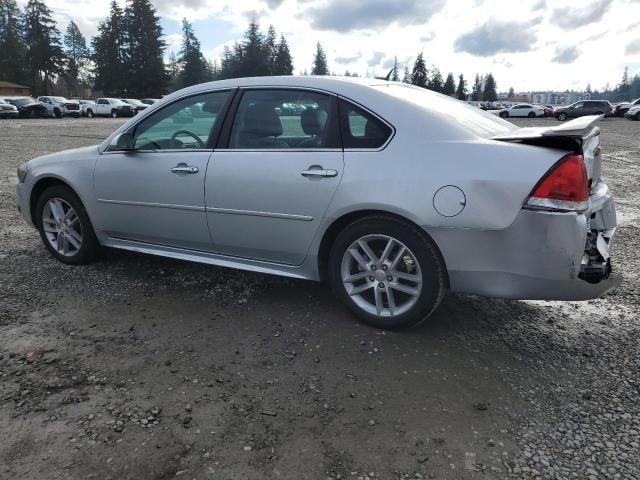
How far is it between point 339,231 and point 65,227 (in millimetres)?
2743

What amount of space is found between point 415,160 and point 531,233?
771mm

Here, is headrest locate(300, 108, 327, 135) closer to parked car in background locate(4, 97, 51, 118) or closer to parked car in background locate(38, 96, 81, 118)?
parked car in background locate(4, 97, 51, 118)

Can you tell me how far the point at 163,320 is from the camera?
363 centimetres

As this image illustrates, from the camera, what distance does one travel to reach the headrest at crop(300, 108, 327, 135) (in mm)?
3494

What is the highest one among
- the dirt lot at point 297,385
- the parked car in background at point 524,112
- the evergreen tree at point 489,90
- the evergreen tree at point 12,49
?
the evergreen tree at point 12,49

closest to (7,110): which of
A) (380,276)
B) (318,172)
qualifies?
(318,172)

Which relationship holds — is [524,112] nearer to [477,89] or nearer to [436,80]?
[436,80]

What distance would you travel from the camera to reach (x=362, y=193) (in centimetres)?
321

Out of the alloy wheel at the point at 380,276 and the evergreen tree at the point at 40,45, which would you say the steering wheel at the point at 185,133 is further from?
the evergreen tree at the point at 40,45

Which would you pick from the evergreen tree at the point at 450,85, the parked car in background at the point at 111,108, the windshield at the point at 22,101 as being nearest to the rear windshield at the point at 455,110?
the windshield at the point at 22,101

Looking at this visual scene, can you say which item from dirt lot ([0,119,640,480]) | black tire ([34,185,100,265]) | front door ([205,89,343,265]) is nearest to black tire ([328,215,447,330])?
dirt lot ([0,119,640,480])

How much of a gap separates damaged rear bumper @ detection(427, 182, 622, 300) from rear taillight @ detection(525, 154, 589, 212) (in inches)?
1.8

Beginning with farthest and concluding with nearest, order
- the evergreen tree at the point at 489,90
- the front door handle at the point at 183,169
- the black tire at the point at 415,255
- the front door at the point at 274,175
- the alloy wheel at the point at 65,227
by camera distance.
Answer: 1. the evergreen tree at the point at 489,90
2. the alloy wheel at the point at 65,227
3. the front door handle at the point at 183,169
4. the front door at the point at 274,175
5. the black tire at the point at 415,255

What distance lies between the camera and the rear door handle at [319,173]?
3320mm
